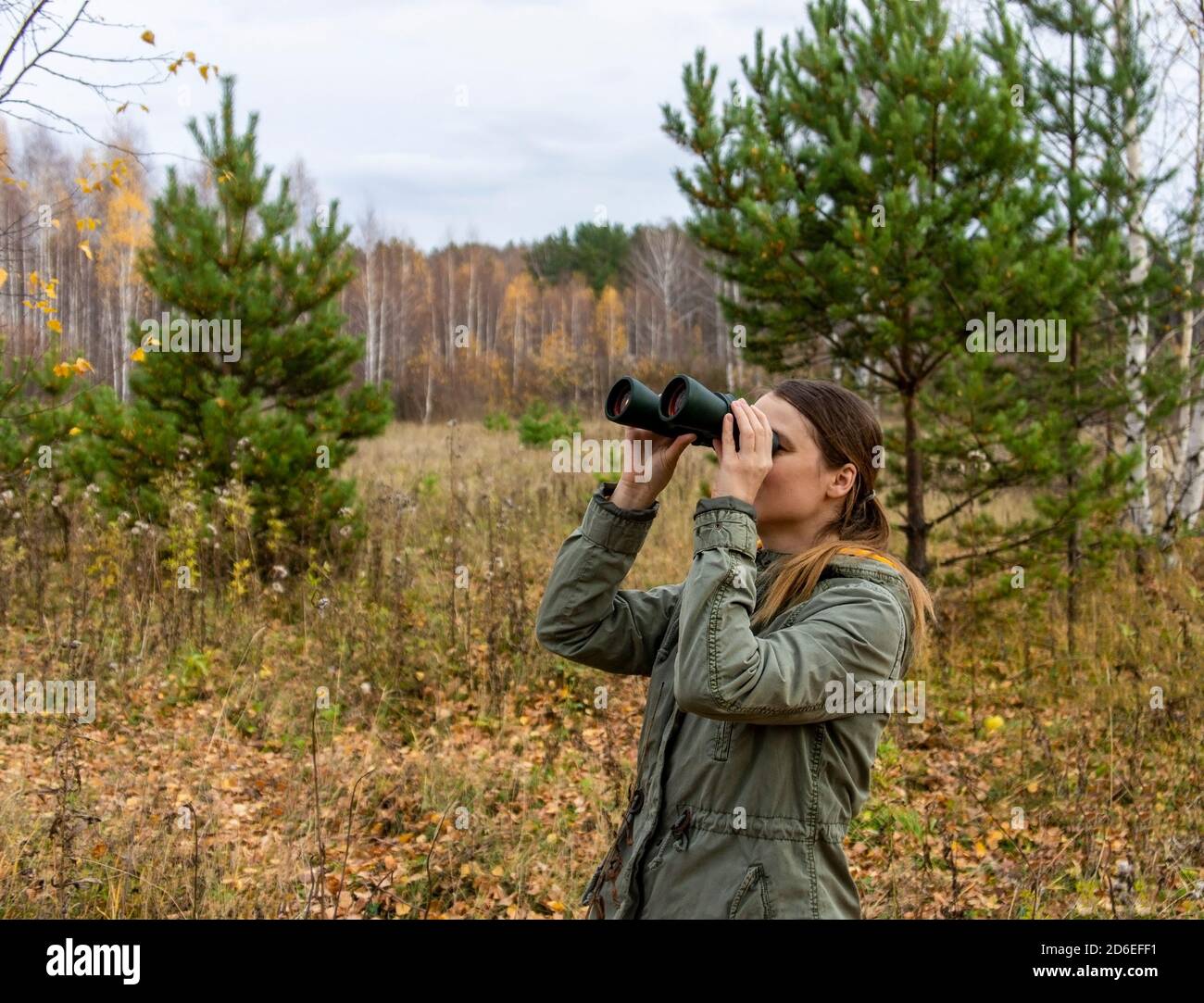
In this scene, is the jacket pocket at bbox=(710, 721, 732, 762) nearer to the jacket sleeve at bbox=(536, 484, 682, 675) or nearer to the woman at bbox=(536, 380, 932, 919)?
the woman at bbox=(536, 380, 932, 919)

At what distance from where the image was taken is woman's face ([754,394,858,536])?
175 centimetres

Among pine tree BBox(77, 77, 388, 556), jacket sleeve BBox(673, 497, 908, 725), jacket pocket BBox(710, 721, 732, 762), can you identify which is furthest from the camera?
pine tree BBox(77, 77, 388, 556)

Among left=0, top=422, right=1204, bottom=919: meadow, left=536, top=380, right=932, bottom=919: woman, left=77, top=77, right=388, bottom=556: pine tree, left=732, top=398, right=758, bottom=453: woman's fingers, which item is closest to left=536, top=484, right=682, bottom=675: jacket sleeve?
left=536, top=380, right=932, bottom=919: woman

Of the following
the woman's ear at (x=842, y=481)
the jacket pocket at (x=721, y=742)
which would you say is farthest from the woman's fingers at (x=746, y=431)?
the jacket pocket at (x=721, y=742)

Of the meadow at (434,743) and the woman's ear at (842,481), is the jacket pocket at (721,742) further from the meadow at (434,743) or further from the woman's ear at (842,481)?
the meadow at (434,743)

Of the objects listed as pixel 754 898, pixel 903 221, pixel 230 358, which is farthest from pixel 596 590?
pixel 230 358

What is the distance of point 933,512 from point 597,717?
5464 millimetres

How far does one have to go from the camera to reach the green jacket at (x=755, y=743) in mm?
1477

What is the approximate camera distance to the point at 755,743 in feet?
5.21

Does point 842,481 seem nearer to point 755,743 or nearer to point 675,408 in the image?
point 675,408

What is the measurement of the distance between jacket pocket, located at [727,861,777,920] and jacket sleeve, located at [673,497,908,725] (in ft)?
0.75
